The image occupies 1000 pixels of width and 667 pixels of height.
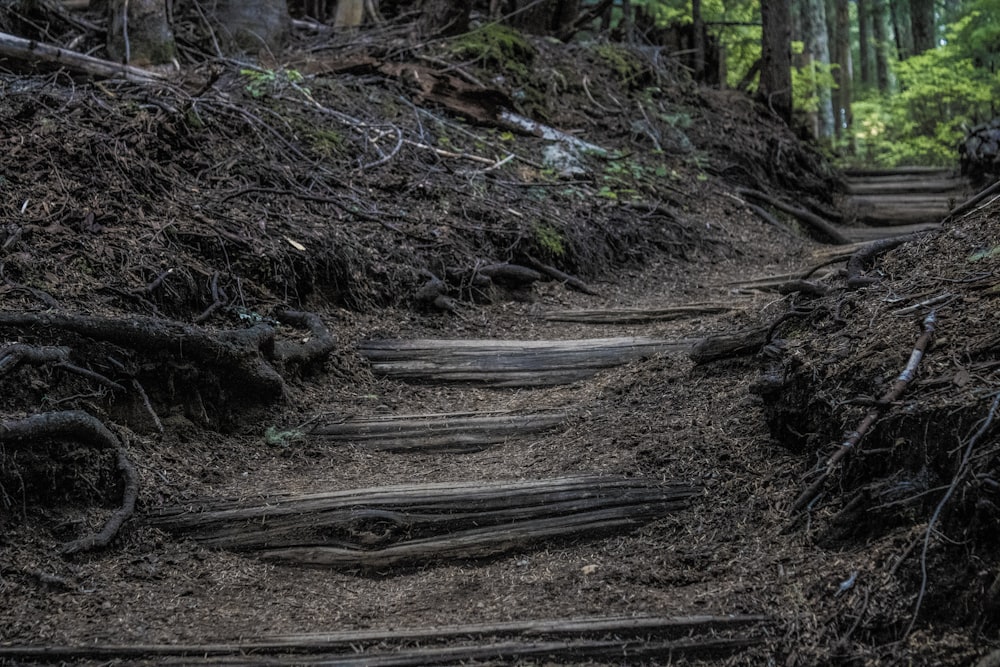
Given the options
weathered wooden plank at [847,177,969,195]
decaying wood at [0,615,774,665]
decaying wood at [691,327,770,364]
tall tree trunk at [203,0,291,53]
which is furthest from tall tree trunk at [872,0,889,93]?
decaying wood at [0,615,774,665]

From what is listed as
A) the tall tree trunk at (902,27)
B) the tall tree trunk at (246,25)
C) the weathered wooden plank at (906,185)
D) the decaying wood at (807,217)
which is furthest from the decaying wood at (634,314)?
the tall tree trunk at (902,27)

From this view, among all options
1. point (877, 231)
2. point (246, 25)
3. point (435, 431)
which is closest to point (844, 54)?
point (877, 231)

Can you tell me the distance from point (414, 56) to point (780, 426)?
786 cm

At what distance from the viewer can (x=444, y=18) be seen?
35.9 ft

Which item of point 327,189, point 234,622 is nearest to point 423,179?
point 327,189

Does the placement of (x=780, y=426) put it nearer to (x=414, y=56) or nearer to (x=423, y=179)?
(x=423, y=179)

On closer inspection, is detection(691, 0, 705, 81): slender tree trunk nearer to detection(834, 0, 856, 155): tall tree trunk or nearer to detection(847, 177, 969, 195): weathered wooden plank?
detection(847, 177, 969, 195): weathered wooden plank

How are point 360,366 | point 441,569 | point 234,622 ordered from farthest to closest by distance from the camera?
point 360,366
point 441,569
point 234,622

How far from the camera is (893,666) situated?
8.25 feet

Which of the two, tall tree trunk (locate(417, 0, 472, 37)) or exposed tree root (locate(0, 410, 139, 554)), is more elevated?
tall tree trunk (locate(417, 0, 472, 37))

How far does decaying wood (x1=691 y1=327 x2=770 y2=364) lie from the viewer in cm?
488

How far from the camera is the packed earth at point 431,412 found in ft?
9.72

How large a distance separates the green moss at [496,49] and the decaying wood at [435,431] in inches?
261

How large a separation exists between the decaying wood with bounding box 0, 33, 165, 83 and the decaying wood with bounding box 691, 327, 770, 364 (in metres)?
5.48
